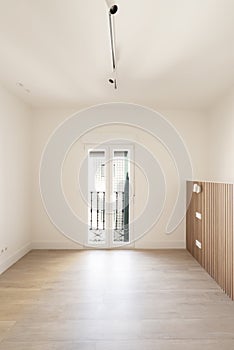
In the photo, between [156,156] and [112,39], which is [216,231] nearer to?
[156,156]

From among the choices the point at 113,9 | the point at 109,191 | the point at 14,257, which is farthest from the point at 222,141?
the point at 14,257

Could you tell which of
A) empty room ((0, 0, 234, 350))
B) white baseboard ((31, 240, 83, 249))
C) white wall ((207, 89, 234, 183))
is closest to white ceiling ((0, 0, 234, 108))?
empty room ((0, 0, 234, 350))

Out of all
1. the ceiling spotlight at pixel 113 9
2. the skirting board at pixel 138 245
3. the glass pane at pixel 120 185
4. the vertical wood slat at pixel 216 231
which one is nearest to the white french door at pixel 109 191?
the glass pane at pixel 120 185

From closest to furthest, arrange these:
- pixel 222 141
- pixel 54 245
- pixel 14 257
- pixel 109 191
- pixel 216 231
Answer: pixel 216 231
pixel 14 257
pixel 222 141
pixel 54 245
pixel 109 191

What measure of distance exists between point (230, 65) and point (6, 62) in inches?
107

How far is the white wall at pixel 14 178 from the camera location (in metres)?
4.74

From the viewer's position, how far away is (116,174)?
6305mm

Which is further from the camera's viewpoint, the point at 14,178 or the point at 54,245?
the point at 54,245

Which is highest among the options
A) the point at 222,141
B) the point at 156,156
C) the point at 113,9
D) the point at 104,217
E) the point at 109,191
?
the point at 113,9

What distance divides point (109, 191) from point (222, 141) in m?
2.36

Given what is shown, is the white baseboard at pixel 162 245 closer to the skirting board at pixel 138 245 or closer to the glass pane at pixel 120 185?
the skirting board at pixel 138 245

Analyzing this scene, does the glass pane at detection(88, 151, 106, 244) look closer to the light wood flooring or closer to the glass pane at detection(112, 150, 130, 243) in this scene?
the glass pane at detection(112, 150, 130, 243)

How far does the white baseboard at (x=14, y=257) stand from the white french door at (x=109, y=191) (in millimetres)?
1224

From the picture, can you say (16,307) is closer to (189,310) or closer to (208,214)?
(189,310)
